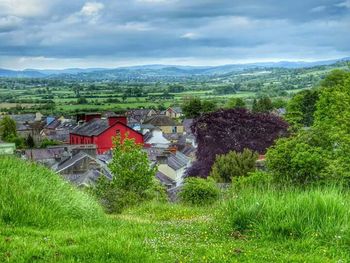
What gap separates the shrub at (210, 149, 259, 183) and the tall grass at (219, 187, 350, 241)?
1265 inches

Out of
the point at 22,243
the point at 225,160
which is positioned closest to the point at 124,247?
the point at 22,243

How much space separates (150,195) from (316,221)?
2039 centimetres

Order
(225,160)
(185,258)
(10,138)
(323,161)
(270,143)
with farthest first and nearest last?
(10,138), (270,143), (225,160), (323,161), (185,258)

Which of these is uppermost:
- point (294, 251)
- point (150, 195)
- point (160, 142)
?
point (294, 251)

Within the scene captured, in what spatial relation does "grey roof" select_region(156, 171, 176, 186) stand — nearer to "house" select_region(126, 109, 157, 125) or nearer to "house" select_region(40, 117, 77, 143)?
"house" select_region(40, 117, 77, 143)

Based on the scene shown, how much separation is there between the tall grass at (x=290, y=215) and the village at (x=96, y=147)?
6654mm

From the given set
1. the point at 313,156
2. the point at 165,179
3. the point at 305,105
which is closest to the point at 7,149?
the point at 313,156

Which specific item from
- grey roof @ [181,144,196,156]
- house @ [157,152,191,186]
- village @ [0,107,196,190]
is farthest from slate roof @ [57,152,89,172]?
grey roof @ [181,144,196,156]

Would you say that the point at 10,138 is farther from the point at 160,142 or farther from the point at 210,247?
the point at 210,247

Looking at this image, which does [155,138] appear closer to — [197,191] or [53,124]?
[53,124]

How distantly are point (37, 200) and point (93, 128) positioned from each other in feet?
217

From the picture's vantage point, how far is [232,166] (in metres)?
43.0

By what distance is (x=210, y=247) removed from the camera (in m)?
8.73

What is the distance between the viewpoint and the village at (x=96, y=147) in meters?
43.4
